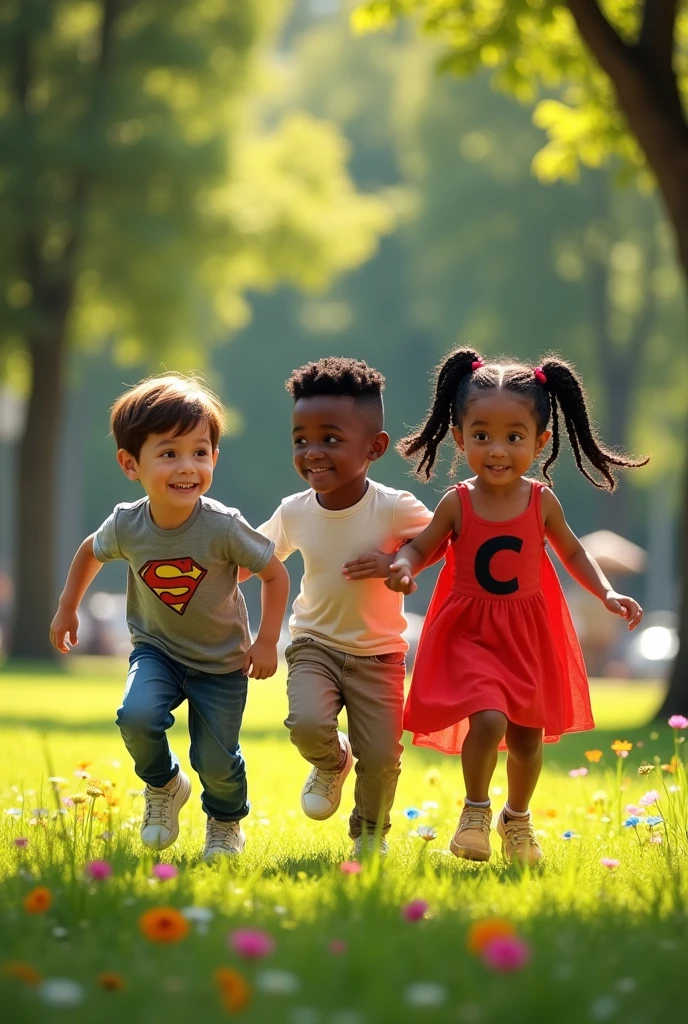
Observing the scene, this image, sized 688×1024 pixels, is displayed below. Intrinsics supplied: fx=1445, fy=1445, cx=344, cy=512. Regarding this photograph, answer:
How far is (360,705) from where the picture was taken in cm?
488

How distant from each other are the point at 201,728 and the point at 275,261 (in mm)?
16062

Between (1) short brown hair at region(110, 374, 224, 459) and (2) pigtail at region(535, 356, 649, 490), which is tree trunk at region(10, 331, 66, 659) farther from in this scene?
(2) pigtail at region(535, 356, 649, 490)

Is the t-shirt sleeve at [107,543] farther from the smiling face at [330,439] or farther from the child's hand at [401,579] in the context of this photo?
the child's hand at [401,579]

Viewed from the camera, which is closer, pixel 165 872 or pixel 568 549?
A: pixel 165 872

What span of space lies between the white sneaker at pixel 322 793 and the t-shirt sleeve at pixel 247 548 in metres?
0.68

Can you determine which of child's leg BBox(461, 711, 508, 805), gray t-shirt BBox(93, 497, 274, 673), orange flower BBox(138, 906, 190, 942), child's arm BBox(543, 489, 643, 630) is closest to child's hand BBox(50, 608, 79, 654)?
gray t-shirt BBox(93, 497, 274, 673)

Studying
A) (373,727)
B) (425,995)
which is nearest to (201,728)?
(373,727)

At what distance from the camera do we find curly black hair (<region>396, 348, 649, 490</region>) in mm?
4832

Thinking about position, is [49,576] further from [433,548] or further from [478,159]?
[478,159]

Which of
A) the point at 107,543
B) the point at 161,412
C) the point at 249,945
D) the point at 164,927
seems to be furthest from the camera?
the point at 107,543

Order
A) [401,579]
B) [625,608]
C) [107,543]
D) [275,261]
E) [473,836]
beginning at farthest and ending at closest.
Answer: [275,261] < [107,543] < [625,608] < [401,579] < [473,836]

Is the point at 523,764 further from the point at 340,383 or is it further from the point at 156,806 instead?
the point at 340,383

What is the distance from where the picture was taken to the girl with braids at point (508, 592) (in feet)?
15.2

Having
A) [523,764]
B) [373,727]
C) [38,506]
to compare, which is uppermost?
[38,506]
